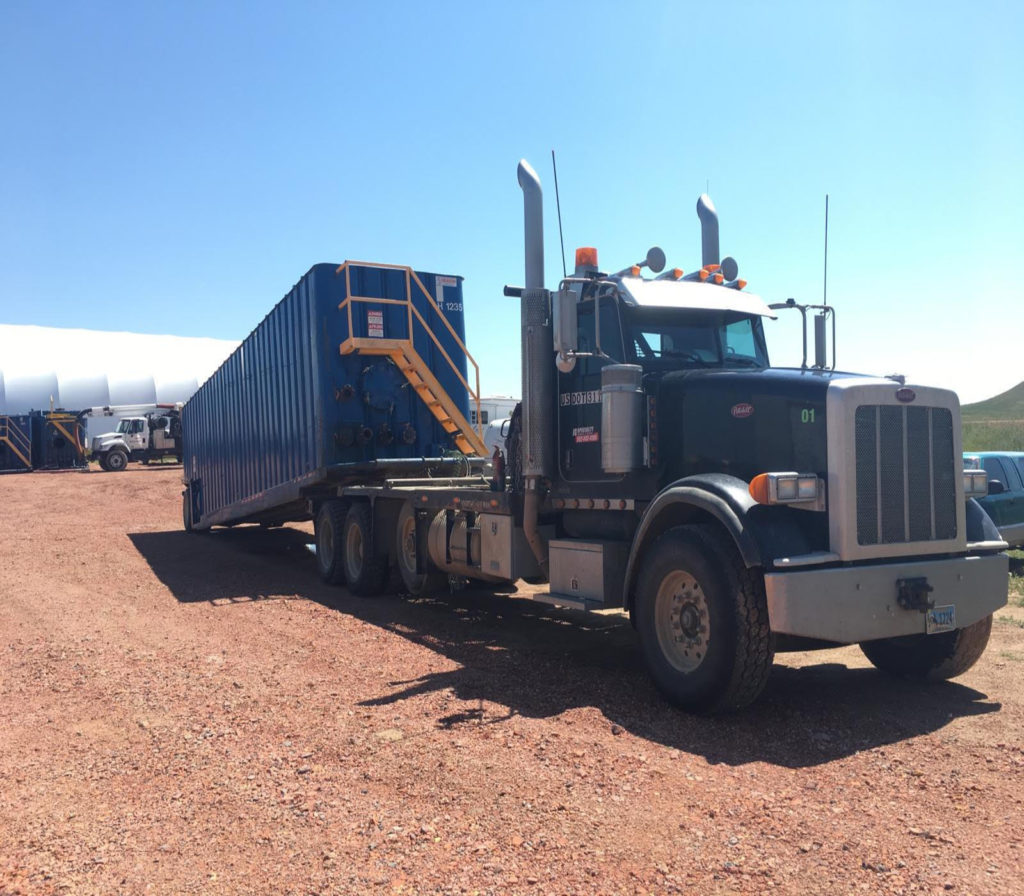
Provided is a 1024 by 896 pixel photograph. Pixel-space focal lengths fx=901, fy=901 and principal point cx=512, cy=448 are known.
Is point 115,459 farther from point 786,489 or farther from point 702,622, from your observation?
point 786,489

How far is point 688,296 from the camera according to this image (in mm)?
7184

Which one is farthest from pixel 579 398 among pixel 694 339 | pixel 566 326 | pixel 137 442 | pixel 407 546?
pixel 137 442

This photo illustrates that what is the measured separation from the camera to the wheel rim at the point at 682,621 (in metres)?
5.65

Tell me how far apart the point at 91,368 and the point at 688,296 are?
55098mm

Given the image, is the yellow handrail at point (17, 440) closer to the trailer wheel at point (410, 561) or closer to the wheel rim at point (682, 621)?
the trailer wheel at point (410, 561)

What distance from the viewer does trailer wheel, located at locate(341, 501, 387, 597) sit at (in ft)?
35.4

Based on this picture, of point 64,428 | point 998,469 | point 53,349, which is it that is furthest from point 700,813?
point 53,349

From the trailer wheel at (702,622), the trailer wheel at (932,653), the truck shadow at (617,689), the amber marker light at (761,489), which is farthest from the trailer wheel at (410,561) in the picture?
the amber marker light at (761,489)

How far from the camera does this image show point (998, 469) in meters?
10.7

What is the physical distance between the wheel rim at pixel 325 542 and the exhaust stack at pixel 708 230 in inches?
235

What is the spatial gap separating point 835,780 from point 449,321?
863 centimetres

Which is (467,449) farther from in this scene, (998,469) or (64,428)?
(64,428)

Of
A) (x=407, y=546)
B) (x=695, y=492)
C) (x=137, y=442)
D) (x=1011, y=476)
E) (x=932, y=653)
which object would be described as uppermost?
(x=137, y=442)

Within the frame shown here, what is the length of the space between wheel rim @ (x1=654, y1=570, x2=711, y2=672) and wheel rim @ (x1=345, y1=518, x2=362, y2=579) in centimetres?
594
